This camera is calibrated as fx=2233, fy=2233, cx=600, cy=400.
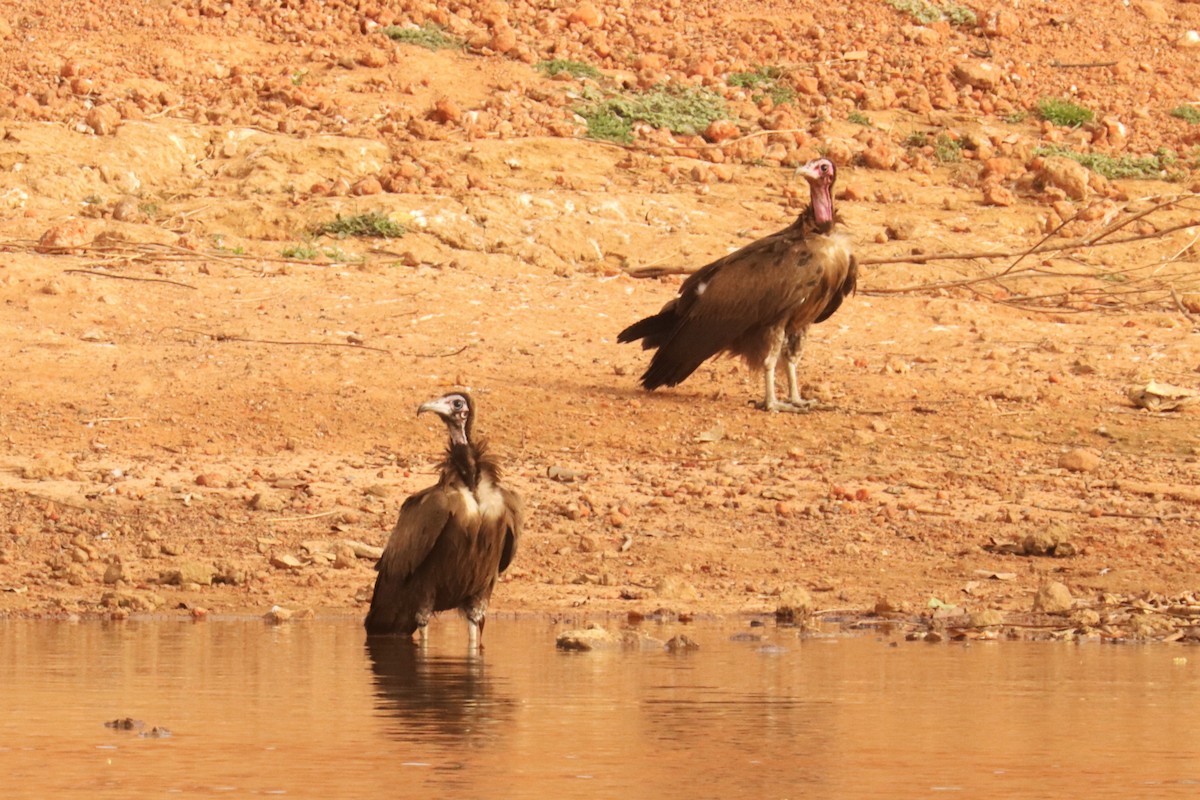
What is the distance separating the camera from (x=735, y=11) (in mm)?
21438

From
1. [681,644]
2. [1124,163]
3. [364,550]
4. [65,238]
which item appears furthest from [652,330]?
[1124,163]

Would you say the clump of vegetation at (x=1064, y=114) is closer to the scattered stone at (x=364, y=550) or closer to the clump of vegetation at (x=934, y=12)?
the clump of vegetation at (x=934, y=12)

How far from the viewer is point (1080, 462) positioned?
12578 mm

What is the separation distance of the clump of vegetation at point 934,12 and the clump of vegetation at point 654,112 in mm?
2819

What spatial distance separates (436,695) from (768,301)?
251 inches

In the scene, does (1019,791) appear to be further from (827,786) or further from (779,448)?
(779,448)

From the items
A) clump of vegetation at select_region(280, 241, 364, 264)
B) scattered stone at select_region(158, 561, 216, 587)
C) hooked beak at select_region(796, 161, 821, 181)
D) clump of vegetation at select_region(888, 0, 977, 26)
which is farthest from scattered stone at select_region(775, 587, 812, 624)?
clump of vegetation at select_region(888, 0, 977, 26)

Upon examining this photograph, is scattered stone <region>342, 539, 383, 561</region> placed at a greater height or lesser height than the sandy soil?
lesser

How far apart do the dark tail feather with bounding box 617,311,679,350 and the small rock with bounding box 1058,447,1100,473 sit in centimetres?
264

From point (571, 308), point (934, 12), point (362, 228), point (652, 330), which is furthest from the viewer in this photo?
point (934, 12)

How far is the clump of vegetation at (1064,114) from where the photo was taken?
2005 cm

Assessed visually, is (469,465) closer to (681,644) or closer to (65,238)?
(681,644)

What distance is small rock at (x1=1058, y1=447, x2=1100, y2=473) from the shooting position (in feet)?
41.2

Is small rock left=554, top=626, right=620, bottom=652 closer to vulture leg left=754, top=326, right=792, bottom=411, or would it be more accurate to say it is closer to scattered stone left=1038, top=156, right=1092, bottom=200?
vulture leg left=754, top=326, right=792, bottom=411
